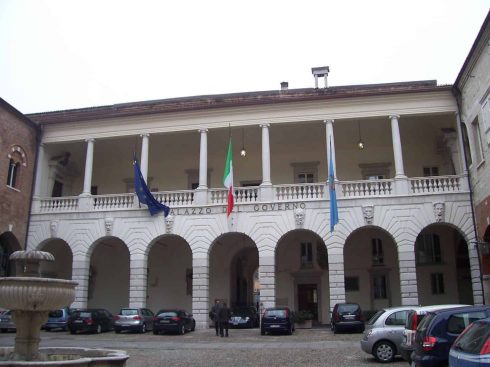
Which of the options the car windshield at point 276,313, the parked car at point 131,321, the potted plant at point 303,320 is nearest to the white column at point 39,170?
the parked car at point 131,321

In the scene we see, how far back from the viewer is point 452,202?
76.0 ft

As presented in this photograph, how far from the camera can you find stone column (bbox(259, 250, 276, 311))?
923 inches

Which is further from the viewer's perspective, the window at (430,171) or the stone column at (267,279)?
the window at (430,171)

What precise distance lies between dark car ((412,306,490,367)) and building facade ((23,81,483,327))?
43.6ft

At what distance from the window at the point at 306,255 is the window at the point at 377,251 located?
10.9 ft

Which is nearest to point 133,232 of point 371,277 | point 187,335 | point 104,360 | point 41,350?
point 187,335

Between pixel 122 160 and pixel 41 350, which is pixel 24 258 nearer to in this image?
pixel 41 350

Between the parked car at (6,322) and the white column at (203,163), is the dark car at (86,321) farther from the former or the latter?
the white column at (203,163)

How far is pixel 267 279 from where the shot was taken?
23.8m

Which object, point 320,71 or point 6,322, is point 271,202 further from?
point 6,322

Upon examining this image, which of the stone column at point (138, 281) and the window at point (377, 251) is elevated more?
the window at point (377, 251)

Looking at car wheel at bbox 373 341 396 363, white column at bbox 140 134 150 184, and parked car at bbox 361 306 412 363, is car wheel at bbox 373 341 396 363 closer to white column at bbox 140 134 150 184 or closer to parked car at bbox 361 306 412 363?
parked car at bbox 361 306 412 363

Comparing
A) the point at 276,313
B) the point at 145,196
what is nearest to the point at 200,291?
the point at 276,313

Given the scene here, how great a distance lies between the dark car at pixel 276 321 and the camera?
820 inches
